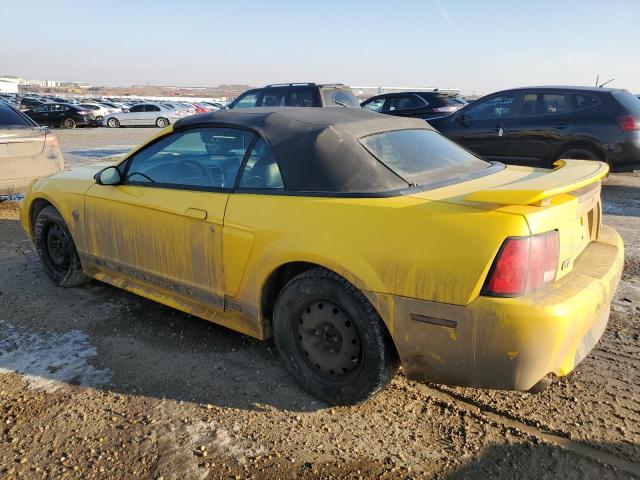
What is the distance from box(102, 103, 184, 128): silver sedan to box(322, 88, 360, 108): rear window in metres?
19.6

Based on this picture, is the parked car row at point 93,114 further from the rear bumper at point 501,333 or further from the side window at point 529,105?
the rear bumper at point 501,333

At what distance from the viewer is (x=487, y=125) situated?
360 inches

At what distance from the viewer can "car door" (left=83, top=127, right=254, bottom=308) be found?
3051 millimetres

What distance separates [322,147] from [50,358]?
215 cm

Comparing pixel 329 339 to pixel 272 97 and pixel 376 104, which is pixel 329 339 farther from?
pixel 376 104

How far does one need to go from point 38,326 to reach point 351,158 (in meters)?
2.59

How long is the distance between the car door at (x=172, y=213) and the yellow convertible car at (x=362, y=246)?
0.01 meters

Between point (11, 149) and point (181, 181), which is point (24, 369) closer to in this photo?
point (181, 181)

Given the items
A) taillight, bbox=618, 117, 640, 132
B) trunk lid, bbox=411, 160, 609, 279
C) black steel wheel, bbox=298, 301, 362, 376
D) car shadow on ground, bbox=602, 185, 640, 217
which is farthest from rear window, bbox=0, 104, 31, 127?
taillight, bbox=618, 117, 640, 132

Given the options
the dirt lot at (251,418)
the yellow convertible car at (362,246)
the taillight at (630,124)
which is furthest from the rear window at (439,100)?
the dirt lot at (251,418)

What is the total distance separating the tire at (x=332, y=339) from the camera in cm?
249

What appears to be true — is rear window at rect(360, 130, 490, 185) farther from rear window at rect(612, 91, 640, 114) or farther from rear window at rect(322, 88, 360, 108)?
rear window at rect(322, 88, 360, 108)

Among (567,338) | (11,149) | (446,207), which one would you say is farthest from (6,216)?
(567,338)

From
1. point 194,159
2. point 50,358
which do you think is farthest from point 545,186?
point 50,358
